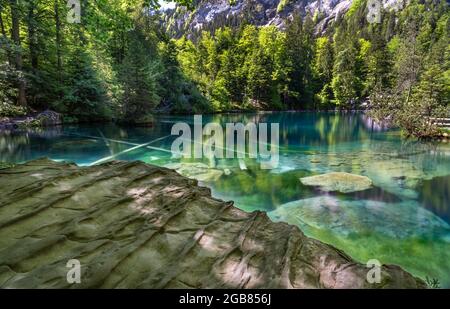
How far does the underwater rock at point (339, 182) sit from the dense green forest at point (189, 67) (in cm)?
675

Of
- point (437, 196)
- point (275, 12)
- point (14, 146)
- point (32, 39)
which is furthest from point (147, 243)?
point (275, 12)

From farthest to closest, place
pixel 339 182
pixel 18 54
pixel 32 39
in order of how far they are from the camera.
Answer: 1. pixel 32 39
2. pixel 18 54
3. pixel 339 182

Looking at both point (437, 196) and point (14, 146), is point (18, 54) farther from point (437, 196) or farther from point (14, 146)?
point (437, 196)

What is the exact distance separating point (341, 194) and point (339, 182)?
109cm

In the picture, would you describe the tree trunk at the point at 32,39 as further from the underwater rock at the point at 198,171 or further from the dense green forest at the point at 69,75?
the underwater rock at the point at 198,171

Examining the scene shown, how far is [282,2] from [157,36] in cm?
10011

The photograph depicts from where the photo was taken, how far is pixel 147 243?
289 cm

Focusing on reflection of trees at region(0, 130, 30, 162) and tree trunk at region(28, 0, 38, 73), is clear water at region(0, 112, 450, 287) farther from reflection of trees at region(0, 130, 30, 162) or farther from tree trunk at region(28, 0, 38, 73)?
tree trunk at region(28, 0, 38, 73)

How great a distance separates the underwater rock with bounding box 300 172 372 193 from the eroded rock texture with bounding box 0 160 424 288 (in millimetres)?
5670

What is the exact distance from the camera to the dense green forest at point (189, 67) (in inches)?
722

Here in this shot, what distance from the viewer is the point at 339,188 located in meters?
8.83

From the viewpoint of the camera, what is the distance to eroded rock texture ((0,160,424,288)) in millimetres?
2377

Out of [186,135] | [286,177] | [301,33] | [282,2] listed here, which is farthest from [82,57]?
[282,2]

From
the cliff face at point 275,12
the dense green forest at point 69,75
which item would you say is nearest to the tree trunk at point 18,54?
the dense green forest at point 69,75
